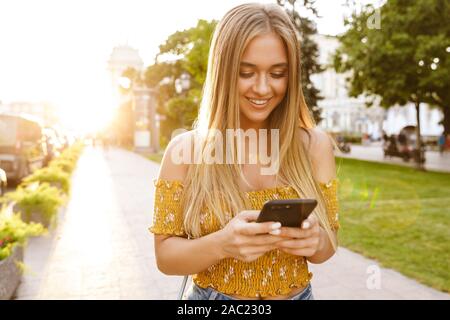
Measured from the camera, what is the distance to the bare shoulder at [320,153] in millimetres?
1846

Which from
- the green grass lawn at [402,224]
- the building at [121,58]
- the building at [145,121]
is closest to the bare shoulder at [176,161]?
the green grass lawn at [402,224]

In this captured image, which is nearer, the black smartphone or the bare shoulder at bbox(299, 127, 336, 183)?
the black smartphone

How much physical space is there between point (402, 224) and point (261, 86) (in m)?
7.45

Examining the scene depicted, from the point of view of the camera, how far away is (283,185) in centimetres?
178

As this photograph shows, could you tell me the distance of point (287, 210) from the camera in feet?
4.54

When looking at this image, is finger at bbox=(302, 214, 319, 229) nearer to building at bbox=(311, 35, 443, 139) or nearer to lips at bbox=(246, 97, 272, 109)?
lips at bbox=(246, 97, 272, 109)

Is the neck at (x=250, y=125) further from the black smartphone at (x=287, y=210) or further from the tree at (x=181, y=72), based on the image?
the tree at (x=181, y=72)

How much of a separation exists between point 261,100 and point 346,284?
13.4ft

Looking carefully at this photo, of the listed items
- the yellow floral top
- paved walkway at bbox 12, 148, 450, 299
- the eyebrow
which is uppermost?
the eyebrow

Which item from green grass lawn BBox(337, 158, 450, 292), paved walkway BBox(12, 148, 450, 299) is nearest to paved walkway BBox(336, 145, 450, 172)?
green grass lawn BBox(337, 158, 450, 292)

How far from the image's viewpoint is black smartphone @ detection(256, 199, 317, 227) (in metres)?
1.36

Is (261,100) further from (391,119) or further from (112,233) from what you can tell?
(391,119)

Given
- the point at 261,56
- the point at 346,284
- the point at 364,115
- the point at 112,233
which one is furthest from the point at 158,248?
the point at 364,115

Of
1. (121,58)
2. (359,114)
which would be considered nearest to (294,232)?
(359,114)
